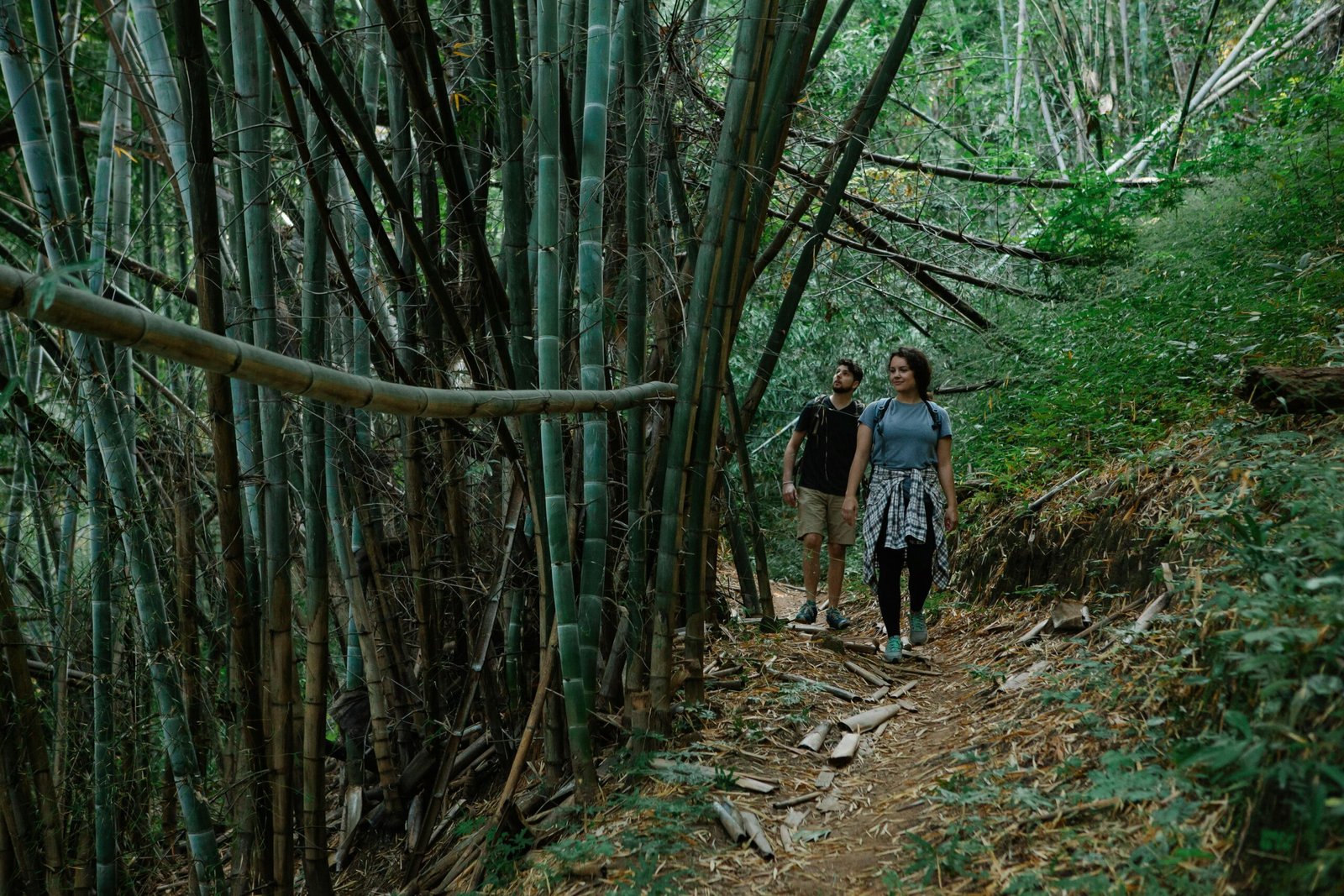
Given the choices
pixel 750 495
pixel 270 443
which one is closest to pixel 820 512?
pixel 750 495

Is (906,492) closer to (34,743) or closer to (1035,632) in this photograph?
(1035,632)

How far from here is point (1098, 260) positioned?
214 inches

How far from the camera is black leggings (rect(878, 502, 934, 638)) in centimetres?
372

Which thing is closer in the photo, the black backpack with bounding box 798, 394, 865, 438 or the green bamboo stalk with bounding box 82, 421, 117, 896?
the green bamboo stalk with bounding box 82, 421, 117, 896

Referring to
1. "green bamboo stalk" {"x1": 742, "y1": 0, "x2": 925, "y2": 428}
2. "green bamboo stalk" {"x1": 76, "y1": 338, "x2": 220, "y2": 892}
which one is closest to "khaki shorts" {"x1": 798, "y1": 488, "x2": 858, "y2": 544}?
"green bamboo stalk" {"x1": 742, "y1": 0, "x2": 925, "y2": 428}

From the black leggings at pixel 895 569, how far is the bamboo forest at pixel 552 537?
0.05m

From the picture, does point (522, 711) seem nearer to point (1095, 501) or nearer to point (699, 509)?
point (699, 509)

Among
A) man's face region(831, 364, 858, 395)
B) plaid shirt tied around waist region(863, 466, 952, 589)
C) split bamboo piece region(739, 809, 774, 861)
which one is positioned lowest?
split bamboo piece region(739, 809, 774, 861)

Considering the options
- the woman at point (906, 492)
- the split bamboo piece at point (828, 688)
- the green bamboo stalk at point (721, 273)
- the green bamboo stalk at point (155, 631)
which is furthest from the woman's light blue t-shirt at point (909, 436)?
the green bamboo stalk at point (155, 631)

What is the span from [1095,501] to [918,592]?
0.74 metres

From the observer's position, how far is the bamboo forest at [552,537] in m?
1.90

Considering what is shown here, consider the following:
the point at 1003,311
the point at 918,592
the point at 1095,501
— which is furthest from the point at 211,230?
the point at 1003,311

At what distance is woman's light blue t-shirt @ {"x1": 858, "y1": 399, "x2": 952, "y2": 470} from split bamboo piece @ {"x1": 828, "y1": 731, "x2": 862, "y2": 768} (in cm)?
129

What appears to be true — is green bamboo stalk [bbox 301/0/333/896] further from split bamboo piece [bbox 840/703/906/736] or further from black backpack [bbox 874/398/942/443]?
black backpack [bbox 874/398/942/443]
